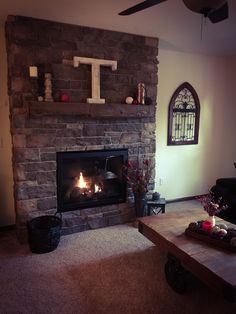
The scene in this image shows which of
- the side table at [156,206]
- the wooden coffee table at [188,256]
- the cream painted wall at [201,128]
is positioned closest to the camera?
the wooden coffee table at [188,256]

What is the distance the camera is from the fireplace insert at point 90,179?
11.0ft

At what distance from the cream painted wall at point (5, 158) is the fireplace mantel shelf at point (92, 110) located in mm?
596

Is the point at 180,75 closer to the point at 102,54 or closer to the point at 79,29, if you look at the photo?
the point at 102,54

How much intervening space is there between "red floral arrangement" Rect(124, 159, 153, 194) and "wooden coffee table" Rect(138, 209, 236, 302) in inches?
35.0

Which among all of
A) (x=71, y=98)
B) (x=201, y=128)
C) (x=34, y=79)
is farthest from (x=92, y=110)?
(x=201, y=128)

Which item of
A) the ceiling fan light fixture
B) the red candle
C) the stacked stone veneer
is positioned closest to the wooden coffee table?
the red candle

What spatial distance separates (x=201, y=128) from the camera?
A: 4.70 meters

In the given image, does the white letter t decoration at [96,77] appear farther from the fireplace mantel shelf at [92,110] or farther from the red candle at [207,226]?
the red candle at [207,226]

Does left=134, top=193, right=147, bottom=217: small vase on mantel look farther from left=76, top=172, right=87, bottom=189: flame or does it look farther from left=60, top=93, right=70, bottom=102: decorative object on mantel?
left=60, top=93, right=70, bottom=102: decorative object on mantel

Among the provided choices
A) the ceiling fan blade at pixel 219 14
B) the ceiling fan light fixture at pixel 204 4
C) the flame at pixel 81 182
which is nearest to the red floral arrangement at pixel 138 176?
the flame at pixel 81 182

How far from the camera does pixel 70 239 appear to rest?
324cm

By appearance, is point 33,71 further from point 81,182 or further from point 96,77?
point 81,182

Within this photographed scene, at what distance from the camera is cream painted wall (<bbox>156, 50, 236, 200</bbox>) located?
429 centimetres

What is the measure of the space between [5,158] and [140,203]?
6.12 feet
